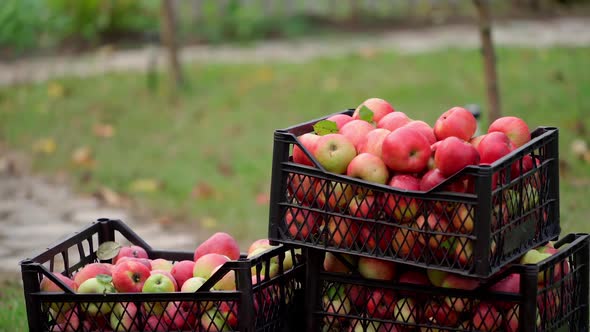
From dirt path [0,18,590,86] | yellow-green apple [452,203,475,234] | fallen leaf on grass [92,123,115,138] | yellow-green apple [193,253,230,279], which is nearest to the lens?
yellow-green apple [452,203,475,234]

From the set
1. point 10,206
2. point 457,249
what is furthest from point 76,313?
point 10,206

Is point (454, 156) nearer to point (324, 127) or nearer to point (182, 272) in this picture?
point (324, 127)

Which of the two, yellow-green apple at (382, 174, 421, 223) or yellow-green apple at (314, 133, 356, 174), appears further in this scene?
yellow-green apple at (314, 133, 356, 174)

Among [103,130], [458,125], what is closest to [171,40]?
[103,130]

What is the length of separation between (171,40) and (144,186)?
200cm

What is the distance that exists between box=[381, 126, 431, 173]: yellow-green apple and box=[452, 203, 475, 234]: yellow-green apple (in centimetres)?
24

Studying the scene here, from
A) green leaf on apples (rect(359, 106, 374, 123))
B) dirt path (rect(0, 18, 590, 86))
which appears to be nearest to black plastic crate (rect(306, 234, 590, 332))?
green leaf on apples (rect(359, 106, 374, 123))

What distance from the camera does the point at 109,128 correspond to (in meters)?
7.79

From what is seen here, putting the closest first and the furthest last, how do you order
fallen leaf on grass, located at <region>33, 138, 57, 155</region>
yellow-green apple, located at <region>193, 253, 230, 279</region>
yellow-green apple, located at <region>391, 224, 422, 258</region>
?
yellow-green apple, located at <region>391, 224, 422, 258</region> → yellow-green apple, located at <region>193, 253, 230, 279</region> → fallen leaf on grass, located at <region>33, 138, 57, 155</region>

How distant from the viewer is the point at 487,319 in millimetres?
2775

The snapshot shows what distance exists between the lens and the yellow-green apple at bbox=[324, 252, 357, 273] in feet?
9.83

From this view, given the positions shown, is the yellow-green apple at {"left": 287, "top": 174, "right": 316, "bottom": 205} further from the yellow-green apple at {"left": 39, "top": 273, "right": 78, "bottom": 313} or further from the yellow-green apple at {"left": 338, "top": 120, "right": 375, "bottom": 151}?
the yellow-green apple at {"left": 39, "top": 273, "right": 78, "bottom": 313}

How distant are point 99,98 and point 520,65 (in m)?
4.02

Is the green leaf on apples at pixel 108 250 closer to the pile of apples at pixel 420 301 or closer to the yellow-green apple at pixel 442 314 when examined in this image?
the pile of apples at pixel 420 301
